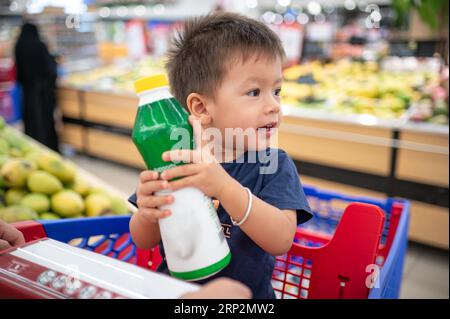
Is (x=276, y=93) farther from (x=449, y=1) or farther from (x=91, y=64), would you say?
(x=91, y=64)

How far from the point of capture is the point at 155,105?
73 cm

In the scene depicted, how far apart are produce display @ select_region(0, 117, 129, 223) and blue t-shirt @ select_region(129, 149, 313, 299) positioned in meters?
0.77

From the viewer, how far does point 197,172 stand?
76cm

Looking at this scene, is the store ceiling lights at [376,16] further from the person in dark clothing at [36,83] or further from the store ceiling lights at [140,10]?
the person in dark clothing at [36,83]

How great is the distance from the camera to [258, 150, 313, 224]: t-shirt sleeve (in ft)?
3.23

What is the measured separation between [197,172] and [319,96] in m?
3.31

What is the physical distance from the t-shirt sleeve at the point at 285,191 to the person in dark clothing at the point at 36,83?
4699 mm

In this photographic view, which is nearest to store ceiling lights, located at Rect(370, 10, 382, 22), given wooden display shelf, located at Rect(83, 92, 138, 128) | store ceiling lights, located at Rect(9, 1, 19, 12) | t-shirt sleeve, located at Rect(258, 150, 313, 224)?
wooden display shelf, located at Rect(83, 92, 138, 128)

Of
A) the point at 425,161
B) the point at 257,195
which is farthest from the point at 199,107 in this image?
the point at 425,161

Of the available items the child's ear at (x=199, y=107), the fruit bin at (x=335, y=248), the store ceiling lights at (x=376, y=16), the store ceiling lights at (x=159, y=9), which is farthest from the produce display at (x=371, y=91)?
the store ceiling lights at (x=159, y=9)

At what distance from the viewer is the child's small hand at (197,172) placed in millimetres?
735

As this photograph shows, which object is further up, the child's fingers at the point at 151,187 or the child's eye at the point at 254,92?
the child's eye at the point at 254,92
